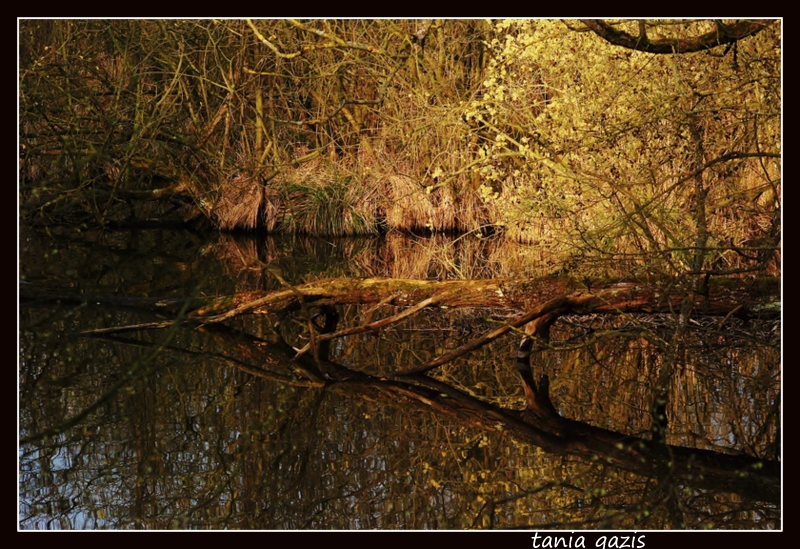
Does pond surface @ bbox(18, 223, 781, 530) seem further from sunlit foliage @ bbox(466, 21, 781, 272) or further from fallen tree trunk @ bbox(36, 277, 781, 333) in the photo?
sunlit foliage @ bbox(466, 21, 781, 272)

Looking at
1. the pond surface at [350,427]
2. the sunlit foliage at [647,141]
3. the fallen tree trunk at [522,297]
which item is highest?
the sunlit foliage at [647,141]

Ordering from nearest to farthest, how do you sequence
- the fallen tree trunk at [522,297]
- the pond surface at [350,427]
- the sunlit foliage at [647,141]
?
the pond surface at [350,427] < the fallen tree trunk at [522,297] < the sunlit foliage at [647,141]

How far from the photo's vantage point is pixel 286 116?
16047 mm

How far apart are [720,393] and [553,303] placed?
44.5 inches

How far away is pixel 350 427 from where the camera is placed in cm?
499

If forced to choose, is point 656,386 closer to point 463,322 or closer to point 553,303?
point 553,303

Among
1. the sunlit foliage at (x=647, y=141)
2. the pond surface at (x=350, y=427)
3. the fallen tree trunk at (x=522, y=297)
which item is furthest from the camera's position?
the sunlit foliage at (x=647, y=141)

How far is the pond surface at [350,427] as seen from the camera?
397 centimetres

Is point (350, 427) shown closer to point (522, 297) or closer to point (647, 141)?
point (522, 297)

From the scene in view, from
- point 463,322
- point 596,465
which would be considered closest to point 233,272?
point 463,322

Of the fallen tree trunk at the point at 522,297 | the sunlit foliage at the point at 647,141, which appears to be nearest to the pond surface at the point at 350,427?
the fallen tree trunk at the point at 522,297

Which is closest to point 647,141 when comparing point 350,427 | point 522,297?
point 522,297

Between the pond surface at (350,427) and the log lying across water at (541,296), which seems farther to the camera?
the log lying across water at (541,296)

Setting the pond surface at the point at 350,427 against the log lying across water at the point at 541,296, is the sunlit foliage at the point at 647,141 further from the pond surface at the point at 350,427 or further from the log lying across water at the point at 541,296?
the pond surface at the point at 350,427
